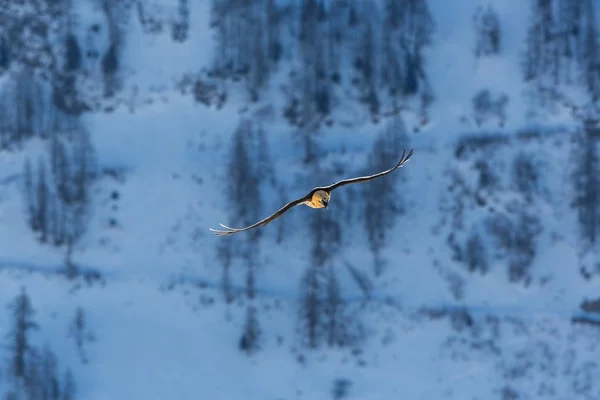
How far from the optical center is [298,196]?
72125 mm

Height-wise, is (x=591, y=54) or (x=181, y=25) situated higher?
(x=181, y=25)

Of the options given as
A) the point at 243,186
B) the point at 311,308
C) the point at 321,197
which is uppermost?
the point at 243,186

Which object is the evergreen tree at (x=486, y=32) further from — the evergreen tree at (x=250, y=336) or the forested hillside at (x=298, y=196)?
the evergreen tree at (x=250, y=336)

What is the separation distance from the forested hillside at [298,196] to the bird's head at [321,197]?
43430mm

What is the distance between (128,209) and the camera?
71.4 metres

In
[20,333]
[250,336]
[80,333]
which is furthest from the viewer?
[80,333]

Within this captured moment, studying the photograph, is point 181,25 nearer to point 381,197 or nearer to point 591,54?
point 381,197

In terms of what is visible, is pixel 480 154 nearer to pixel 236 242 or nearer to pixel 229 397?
pixel 236 242

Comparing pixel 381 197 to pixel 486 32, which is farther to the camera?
pixel 486 32

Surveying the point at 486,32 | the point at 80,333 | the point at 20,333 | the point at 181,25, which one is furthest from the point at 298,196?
the point at 486,32

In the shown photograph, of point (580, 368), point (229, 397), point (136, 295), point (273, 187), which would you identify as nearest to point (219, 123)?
point (273, 187)

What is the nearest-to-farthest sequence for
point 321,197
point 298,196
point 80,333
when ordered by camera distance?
1. point 321,197
2. point 80,333
3. point 298,196

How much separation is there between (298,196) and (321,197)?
55549 millimetres

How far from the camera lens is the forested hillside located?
61.6m
